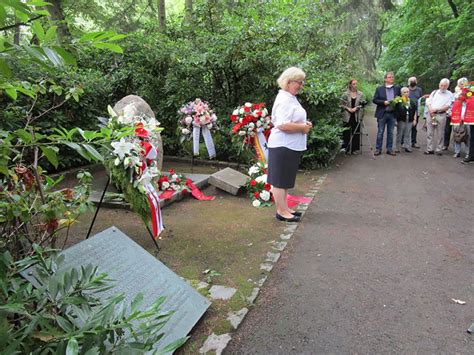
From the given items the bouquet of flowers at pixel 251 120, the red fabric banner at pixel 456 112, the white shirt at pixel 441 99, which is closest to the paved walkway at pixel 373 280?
the bouquet of flowers at pixel 251 120

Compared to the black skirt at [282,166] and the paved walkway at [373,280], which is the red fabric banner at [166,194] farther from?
the paved walkway at [373,280]

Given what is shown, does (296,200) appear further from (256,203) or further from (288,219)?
(288,219)

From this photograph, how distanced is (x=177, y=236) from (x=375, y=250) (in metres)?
2.29

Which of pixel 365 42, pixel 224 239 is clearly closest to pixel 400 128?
pixel 224 239

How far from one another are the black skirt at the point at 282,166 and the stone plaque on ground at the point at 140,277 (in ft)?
7.51

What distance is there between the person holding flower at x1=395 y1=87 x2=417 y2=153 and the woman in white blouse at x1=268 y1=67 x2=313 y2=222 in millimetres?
5073

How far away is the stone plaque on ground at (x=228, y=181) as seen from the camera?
6164 mm

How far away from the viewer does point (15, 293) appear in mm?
1368

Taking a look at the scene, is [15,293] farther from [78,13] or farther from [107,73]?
[78,13]

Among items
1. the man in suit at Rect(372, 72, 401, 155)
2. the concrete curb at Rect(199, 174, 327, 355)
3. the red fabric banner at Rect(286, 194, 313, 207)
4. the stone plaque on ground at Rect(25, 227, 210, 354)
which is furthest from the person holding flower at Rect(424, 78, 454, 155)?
the stone plaque on ground at Rect(25, 227, 210, 354)

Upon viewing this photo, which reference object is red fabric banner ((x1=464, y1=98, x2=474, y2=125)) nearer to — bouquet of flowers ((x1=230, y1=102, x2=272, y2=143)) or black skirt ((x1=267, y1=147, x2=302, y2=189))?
bouquet of flowers ((x1=230, y1=102, x2=272, y2=143))

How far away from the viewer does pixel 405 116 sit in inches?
350

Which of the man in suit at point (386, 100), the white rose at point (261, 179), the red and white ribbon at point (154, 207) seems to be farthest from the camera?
the man in suit at point (386, 100)

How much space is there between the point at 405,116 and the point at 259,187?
4895 millimetres
